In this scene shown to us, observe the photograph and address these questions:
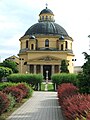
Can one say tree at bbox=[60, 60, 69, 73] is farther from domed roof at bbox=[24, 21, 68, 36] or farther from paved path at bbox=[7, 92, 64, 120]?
paved path at bbox=[7, 92, 64, 120]

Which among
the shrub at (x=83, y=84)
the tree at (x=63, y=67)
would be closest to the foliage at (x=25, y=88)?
the shrub at (x=83, y=84)

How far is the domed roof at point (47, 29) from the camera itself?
288 ft

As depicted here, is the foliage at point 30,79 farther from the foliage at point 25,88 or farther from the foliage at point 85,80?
the foliage at point 85,80

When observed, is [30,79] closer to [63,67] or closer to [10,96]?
[63,67]

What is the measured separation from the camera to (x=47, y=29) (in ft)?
288

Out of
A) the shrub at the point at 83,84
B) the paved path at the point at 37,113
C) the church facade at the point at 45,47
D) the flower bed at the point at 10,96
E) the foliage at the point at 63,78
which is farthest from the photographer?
the church facade at the point at 45,47

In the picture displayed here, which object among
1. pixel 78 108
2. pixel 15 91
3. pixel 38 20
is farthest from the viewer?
pixel 38 20

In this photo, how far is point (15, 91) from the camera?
20.8 m

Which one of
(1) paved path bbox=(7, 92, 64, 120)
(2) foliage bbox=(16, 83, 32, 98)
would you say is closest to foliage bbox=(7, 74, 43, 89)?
(2) foliage bbox=(16, 83, 32, 98)

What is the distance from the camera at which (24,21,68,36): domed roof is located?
8788 cm

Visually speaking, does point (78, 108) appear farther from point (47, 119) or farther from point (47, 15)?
point (47, 15)

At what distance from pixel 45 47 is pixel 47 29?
477 cm

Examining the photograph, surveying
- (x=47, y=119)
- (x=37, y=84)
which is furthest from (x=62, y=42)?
(x=47, y=119)

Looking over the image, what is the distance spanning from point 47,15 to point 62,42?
476 inches
